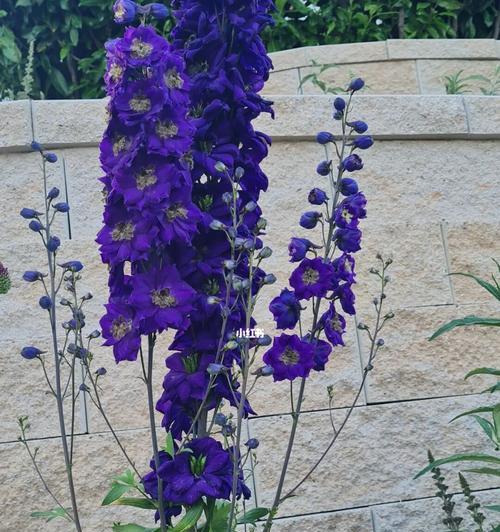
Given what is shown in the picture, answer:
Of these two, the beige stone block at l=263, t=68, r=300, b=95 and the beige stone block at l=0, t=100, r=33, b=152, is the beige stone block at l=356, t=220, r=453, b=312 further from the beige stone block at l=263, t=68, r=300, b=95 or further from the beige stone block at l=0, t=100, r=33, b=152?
the beige stone block at l=0, t=100, r=33, b=152

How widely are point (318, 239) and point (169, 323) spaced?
1667mm

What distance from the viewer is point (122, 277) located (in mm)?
2129

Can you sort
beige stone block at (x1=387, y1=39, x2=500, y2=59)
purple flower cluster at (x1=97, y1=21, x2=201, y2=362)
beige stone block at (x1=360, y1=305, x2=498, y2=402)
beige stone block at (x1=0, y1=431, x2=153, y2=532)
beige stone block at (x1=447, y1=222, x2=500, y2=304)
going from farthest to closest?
beige stone block at (x1=387, y1=39, x2=500, y2=59) < beige stone block at (x1=447, y1=222, x2=500, y2=304) < beige stone block at (x1=360, y1=305, x2=498, y2=402) < beige stone block at (x1=0, y1=431, x2=153, y2=532) < purple flower cluster at (x1=97, y1=21, x2=201, y2=362)

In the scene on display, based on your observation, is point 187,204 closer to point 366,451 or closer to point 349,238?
point 349,238

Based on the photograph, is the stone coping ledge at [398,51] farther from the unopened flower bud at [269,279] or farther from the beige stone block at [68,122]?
the unopened flower bud at [269,279]

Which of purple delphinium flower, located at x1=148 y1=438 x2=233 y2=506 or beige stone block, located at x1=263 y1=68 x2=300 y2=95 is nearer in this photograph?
purple delphinium flower, located at x1=148 y1=438 x2=233 y2=506

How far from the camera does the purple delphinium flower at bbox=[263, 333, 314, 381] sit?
7.30ft

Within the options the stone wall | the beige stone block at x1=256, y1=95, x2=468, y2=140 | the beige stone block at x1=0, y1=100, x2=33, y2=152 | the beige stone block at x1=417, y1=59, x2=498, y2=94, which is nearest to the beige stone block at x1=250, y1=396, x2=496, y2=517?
the stone wall

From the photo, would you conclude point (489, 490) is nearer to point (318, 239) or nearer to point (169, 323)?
point (318, 239)

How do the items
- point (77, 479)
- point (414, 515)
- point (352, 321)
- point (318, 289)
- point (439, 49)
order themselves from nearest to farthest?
point (318, 289) → point (77, 479) → point (414, 515) → point (352, 321) → point (439, 49)

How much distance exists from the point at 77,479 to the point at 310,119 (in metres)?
1.58

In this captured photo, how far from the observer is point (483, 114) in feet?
12.9

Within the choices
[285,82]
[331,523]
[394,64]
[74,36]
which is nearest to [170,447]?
[331,523]

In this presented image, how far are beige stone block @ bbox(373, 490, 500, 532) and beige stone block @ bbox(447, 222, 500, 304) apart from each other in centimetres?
75
